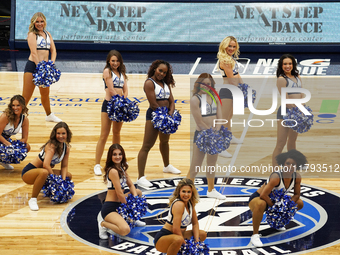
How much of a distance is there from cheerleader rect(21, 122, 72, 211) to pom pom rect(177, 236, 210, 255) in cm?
200

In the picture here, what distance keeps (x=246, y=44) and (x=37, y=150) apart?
8.77 metres

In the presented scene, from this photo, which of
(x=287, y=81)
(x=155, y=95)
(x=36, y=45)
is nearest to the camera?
(x=287, y=81)

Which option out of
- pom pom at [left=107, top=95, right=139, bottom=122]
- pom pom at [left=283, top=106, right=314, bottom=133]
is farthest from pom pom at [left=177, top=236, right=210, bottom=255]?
pom pom at [left=107, top=95, right=139, bottom=122]

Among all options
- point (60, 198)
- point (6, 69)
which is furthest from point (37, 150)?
point (6, 69)

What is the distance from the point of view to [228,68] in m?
7.15

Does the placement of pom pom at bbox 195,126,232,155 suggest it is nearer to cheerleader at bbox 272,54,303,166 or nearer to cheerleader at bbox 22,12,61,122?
cheerleader at bbox 272,54,303,166

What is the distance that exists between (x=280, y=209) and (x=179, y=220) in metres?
1.06

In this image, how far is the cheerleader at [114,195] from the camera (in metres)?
4.68

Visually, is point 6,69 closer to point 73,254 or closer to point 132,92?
point 132,92

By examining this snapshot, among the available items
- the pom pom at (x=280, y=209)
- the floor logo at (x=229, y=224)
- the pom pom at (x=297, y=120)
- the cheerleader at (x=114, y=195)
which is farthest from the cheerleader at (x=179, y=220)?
the pom pom at (x=297, y=120)

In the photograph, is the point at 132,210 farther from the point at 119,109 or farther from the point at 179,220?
the point at 119,109

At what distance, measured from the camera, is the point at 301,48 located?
1469 centimetres

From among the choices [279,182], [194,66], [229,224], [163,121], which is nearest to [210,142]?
[163,121]

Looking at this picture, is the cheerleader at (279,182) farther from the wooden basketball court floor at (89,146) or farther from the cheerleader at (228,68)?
the cheerleader at (228,68)
